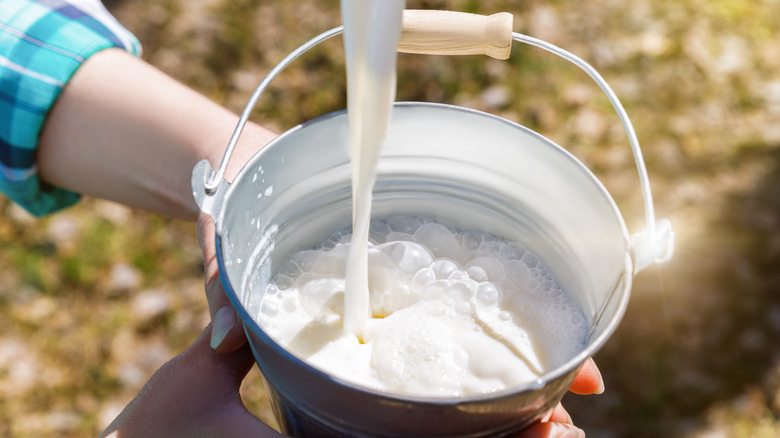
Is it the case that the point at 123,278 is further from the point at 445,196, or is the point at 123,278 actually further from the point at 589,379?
the point at 589,379

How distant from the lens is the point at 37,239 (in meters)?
2.71

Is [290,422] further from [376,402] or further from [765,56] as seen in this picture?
[765,56]

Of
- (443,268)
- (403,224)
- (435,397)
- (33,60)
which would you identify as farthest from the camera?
(33,60)

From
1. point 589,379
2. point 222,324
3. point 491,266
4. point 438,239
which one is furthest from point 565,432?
point 222,324

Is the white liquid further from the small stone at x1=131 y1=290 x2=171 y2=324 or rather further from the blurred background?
the small stone at x1=131 y1=290 x2=171 y2=324

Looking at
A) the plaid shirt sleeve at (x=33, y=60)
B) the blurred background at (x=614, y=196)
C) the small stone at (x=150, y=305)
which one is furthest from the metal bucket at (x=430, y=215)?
the small stone at (x=150, y=305)

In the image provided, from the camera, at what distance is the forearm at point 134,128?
1690 mm

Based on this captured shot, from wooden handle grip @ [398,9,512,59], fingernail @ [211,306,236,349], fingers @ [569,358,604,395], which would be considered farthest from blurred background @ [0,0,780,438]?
wooden handle grip @ [398,9,512,59]

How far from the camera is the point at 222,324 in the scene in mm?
1124

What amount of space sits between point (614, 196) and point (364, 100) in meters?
2.03

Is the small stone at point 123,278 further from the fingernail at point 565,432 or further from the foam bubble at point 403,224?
the fingernail at point 565,432

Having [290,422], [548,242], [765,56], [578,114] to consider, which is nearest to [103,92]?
[290,422]

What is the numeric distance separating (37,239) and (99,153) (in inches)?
47.5

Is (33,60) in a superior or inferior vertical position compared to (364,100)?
inferior
